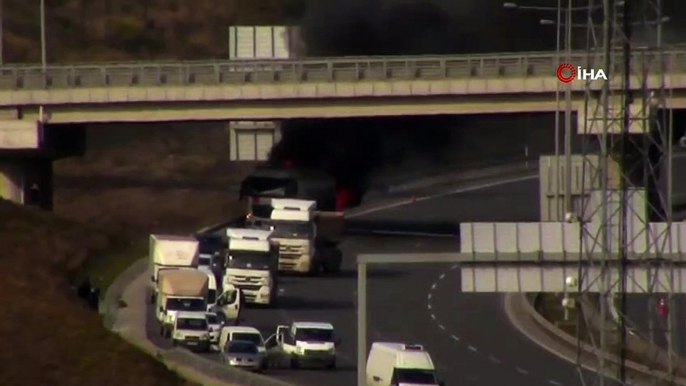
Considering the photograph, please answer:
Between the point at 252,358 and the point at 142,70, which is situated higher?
the point at 142,70

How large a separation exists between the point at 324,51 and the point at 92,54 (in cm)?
3091

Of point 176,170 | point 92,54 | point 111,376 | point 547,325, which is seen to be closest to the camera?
point 111,376

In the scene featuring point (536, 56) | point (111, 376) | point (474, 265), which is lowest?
point (111, 376)

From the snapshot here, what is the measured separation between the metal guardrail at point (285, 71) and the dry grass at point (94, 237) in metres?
5.35

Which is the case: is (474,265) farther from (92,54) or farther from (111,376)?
(92,54)

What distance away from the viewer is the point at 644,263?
36875 millimetres

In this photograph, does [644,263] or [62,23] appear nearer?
[644,263]

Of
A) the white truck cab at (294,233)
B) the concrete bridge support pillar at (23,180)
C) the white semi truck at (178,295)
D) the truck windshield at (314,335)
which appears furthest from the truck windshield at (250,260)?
the concrete bridge support pillar at (23,180)

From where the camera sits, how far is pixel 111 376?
52.3m

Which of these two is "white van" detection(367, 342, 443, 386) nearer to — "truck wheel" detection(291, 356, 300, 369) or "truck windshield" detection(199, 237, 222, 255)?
"truck wheel" detection(291, 356, 300, 369)

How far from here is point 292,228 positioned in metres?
75.0

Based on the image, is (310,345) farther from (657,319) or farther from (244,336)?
(657,319)

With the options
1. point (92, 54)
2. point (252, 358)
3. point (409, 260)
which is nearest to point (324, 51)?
point (92, 54)

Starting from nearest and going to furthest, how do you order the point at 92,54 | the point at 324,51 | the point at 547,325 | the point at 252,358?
the point at 252,358 < the point at 547,325 < the point at 324,51 < the point at 92,54
